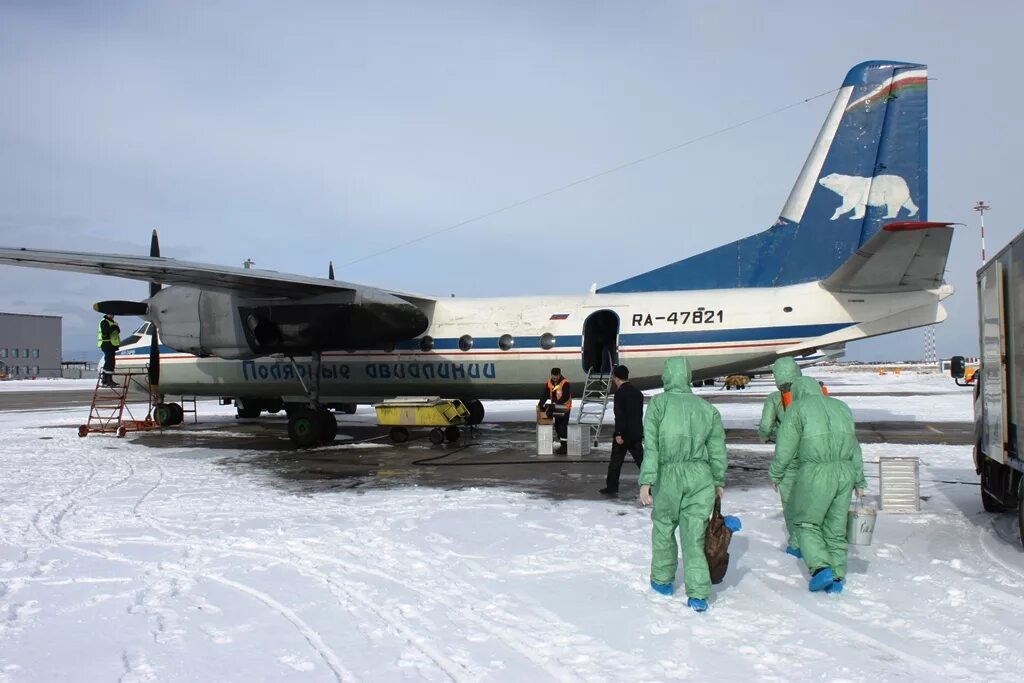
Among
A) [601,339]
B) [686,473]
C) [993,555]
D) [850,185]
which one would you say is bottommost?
[993,555]

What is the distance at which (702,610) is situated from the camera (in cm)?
482

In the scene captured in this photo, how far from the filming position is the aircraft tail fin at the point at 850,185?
13.3 m

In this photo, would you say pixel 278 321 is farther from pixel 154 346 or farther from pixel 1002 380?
pixel 1002 380

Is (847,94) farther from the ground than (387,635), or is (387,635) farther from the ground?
(847,94)

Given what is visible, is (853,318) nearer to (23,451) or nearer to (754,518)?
(754,518)

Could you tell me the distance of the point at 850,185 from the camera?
1366 centimetres

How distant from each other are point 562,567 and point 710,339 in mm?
8544

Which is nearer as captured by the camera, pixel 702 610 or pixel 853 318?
pixel 702 610

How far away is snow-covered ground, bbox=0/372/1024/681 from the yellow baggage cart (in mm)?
5310

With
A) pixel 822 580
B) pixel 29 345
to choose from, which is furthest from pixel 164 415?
pixel 29 345

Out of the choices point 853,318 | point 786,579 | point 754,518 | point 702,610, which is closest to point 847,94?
point 853,318

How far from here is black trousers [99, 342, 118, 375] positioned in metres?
17.2

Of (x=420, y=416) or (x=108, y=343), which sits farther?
(x=108, y=343)

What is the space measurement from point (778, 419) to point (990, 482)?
2.44 m
